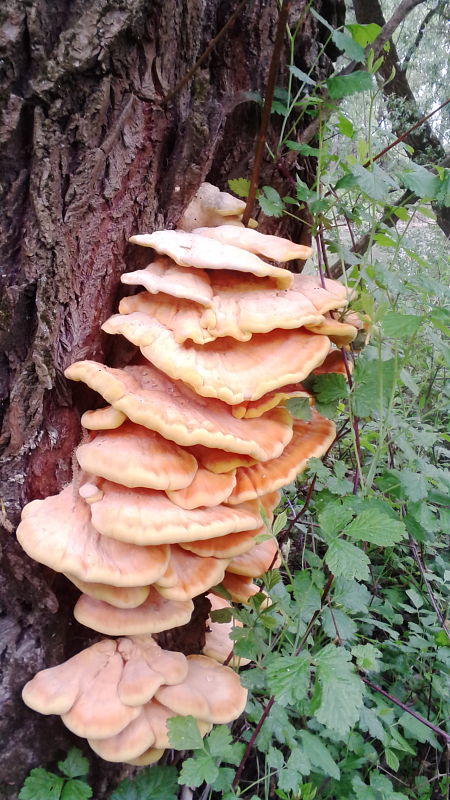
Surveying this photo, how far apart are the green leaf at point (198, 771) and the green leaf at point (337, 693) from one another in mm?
456

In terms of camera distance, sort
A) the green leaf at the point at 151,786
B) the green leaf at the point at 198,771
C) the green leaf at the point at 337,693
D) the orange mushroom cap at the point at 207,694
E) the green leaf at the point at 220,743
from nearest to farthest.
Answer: the green leaf at the point at 337,693 → the green leaf at the point at 198,771 → the green leaf at the point at 220,743 → the orange mushroom cap at the point at 207,694 → the green leaf at the point at 151,786

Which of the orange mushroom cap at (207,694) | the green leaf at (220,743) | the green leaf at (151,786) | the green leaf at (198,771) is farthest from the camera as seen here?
the green leaf at (151,786)

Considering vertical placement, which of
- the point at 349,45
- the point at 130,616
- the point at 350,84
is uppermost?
the point at 349,45

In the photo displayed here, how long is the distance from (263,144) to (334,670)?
1873mm

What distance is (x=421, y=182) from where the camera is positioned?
1.86 metres

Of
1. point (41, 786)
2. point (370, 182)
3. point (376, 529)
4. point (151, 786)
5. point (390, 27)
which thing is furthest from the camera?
point (390, 27)

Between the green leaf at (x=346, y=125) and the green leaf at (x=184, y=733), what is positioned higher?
the green leaf at (x=346, y=125)

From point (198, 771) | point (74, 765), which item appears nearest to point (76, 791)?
point (74, 765)

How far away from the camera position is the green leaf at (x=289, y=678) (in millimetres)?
1524

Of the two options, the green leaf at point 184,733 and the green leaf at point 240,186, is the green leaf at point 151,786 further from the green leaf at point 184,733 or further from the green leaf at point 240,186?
the green leaf at point 240,186

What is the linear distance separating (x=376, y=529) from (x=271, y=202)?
4.27 feet

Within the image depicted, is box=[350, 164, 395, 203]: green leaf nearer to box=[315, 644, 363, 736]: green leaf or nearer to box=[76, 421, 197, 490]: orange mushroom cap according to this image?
box=[76, 421, 197, 490]: orange mushroom cap

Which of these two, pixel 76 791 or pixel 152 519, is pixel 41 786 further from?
pixel 152 519

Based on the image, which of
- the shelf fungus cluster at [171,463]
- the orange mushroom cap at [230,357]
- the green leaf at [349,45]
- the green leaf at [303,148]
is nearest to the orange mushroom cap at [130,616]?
the shelf fungus cluster at [171,463]
